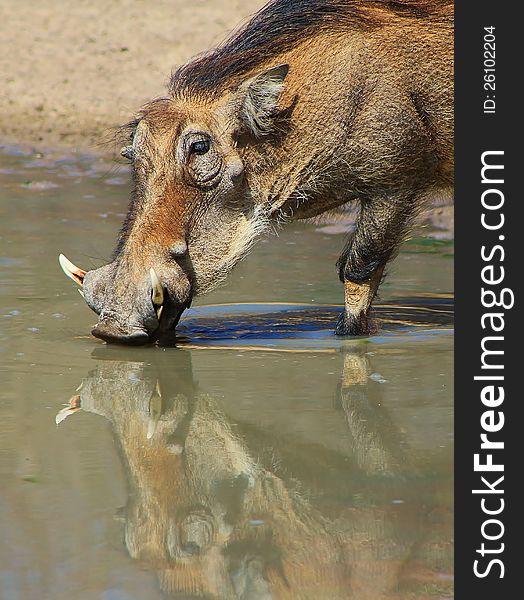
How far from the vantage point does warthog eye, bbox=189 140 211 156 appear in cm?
534

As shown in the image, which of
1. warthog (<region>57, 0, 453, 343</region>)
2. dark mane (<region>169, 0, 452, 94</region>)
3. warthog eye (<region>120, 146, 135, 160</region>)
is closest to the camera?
warthog (<region>57, 0, 453, 343</region>)

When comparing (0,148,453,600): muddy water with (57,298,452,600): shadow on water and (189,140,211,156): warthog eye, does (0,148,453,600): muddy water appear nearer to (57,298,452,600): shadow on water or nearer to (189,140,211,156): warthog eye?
(57,298,452,600): shadow on water

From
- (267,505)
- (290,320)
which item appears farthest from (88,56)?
(267,505)

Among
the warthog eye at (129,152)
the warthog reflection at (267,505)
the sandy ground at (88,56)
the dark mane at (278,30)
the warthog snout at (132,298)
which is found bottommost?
the warthog reflection at (267,505)

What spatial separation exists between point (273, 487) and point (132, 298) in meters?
1.70

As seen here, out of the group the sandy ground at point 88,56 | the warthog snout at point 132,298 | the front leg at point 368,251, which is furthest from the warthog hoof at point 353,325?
the sandy ground at point 88,56

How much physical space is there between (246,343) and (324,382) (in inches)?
28.7

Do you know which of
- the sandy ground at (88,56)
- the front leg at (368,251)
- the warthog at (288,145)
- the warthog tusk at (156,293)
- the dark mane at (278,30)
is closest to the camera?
the warthog tusk at (156,293)

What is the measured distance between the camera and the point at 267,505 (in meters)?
3.44

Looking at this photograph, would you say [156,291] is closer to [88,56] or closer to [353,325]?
[353,325]

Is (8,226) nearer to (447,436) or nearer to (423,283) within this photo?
(423,283)

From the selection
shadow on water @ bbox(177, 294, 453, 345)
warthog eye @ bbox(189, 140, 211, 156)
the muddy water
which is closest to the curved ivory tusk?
the muddy water

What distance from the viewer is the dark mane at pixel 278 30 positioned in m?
5.54

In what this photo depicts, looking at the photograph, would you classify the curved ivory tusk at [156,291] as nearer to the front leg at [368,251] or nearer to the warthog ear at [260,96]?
the warthog ear at [260,96]
